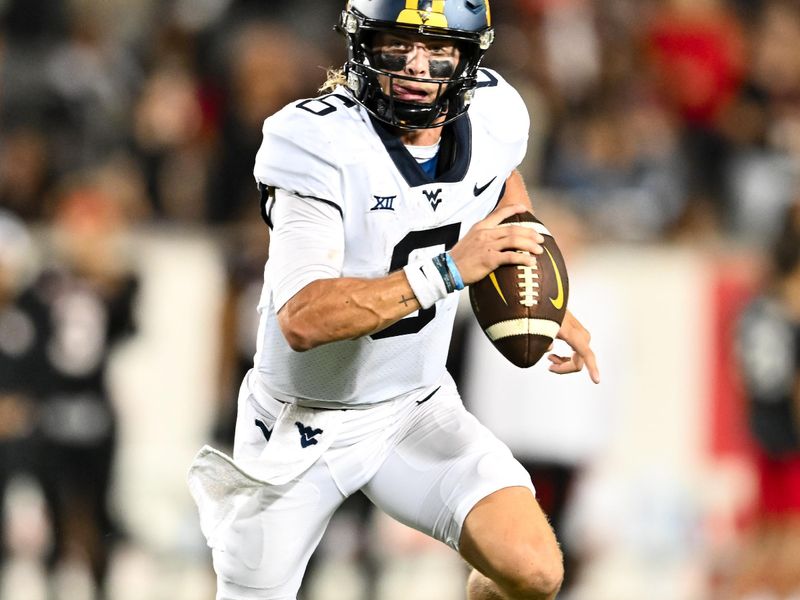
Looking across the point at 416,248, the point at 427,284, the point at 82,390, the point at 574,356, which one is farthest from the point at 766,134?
the point at 427,284

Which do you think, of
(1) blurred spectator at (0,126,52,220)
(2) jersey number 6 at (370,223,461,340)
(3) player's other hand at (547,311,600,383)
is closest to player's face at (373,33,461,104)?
(2) jersey number 6 at (370,223,461,340)

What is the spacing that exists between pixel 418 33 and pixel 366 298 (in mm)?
712

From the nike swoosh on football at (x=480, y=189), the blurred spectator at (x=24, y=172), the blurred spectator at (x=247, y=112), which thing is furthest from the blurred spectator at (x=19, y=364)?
the nike swoosh on football at (x=480, y=189)

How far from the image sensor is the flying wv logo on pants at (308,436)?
4082 millimetres

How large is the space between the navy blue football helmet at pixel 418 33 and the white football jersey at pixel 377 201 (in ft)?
0.23

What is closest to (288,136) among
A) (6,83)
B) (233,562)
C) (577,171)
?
(233,562)

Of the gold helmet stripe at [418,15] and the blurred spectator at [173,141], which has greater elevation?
the gold helmet stripe at [418,15]

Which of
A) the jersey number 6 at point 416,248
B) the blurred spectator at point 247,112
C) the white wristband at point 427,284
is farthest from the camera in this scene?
the blurred spectator at point 247,112

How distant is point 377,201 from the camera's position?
12.7ft

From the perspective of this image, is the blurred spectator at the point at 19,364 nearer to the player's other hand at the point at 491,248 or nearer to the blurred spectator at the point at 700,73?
the blurred spectator at the point at 700,73

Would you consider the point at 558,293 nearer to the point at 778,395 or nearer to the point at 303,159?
the point at 303,159

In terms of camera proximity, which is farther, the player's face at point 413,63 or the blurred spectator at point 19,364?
the blurred spectator at point 19,364

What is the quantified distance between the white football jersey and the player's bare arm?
156 mm

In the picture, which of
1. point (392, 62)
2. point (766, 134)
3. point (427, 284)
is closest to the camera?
point (427, 284)
